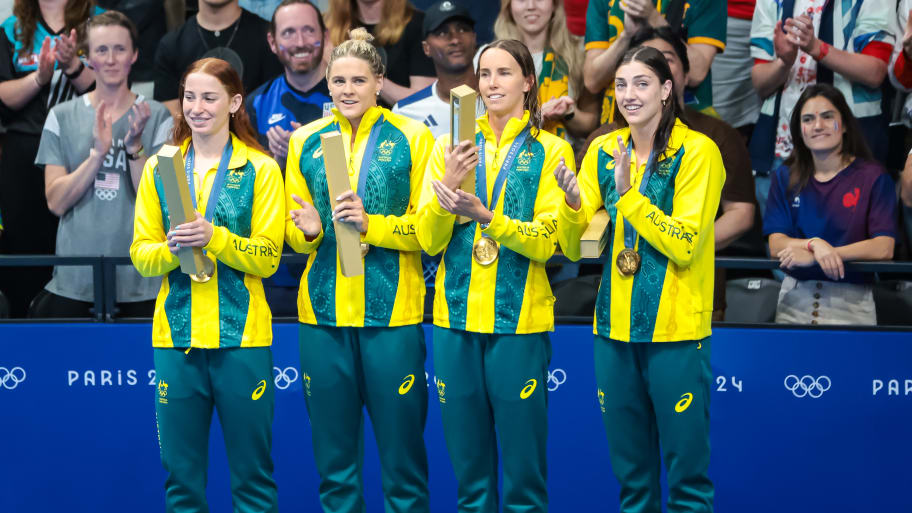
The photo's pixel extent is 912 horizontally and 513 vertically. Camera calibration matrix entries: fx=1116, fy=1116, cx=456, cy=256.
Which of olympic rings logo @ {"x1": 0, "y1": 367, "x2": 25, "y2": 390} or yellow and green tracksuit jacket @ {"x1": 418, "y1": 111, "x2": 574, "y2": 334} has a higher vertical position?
yellow and green tracksuit jacket @ {"x1": 418, "y1": 111, "x2": 574, "y2": 334}

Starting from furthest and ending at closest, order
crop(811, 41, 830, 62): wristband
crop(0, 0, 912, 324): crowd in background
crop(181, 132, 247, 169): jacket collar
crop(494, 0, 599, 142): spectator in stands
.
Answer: crop(494, 0, 599, 142): spectator in stands
crop(811, 41, 830, 62): wristband
crop(0, 0, 912, 324): crowd in background
crop(181, 132, 247, 169): jacket collar

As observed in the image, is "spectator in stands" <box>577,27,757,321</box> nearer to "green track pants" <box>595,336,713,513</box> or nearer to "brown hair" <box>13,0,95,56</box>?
"green track pants" <box>595,336,713,513</box>

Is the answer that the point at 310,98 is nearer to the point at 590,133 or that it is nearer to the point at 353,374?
the point at 590,133

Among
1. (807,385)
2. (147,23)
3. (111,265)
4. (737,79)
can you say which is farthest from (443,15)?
(807,385)

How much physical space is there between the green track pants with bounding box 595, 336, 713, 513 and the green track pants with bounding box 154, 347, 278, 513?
129 cm

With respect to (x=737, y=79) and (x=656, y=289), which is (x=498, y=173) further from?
(x=737, y=79)

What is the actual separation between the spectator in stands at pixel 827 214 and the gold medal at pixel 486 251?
1.61 meters

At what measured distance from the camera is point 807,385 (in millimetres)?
5074

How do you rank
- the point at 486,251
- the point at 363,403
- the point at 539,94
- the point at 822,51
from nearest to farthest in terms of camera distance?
the point at 486,251, the point at 363,403, the point at 539,94, the point at 822,51

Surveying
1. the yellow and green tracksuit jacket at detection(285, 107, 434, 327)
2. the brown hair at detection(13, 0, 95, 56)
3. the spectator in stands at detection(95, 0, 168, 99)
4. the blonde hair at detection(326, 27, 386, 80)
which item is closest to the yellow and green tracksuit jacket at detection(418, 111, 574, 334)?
the yellow and green tracksuit jacket at detection(285, 107, 434, 327)

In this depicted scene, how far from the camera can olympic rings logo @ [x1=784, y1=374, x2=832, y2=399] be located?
5.05 m

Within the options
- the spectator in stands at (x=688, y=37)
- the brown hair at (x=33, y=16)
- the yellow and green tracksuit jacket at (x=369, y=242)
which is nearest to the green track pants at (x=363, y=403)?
the yellow and green tracksuit jacket at (x=369, y=242)

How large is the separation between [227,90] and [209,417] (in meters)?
1.24

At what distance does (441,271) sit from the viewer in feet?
13.9
